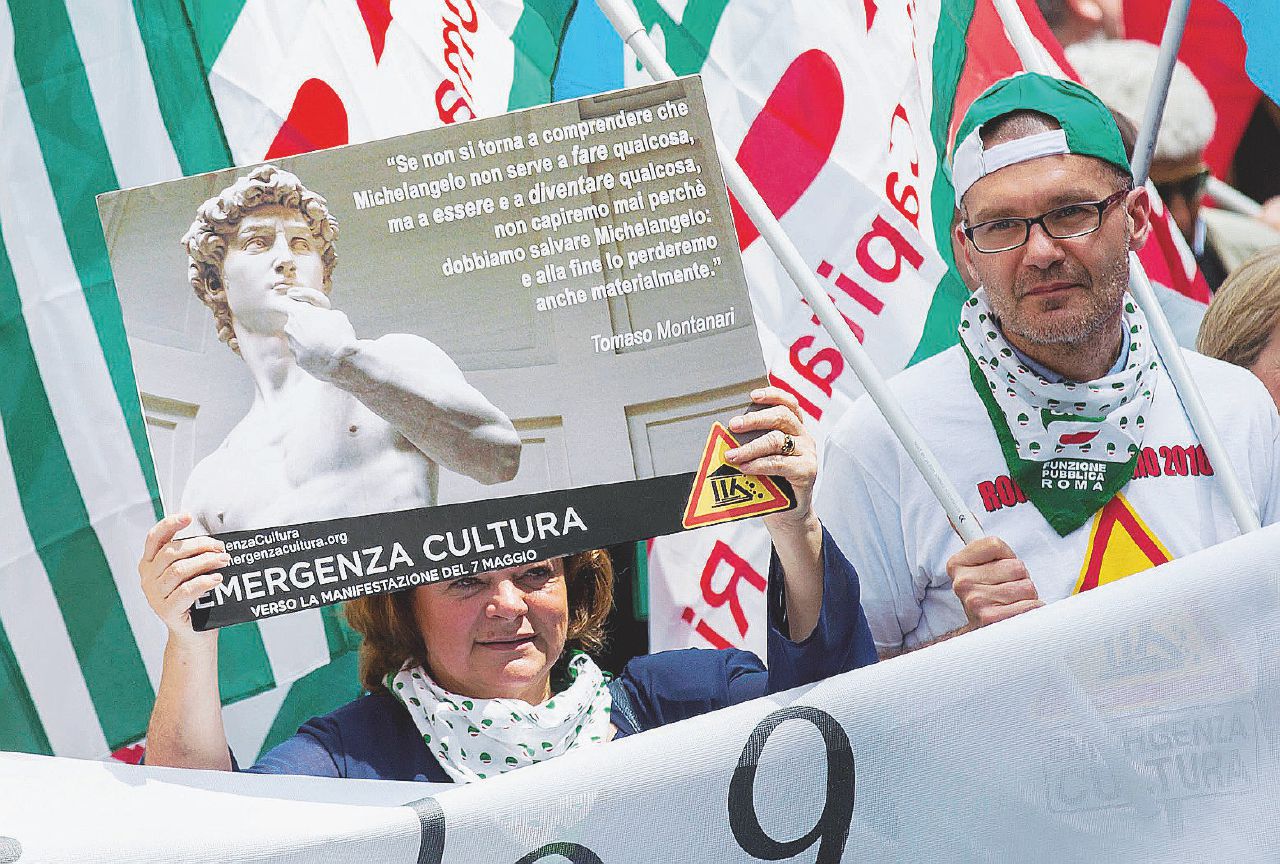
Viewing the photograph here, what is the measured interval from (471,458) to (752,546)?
1.16 meters

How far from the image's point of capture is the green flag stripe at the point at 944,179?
2846 millimetres

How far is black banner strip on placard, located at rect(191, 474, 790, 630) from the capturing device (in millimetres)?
1663

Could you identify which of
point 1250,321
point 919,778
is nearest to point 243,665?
point 919,778

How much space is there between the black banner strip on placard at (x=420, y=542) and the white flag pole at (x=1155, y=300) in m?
0.94

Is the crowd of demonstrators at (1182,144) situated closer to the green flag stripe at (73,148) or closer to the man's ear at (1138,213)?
the man's ear at (1138,213)

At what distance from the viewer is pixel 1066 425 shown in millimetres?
2178

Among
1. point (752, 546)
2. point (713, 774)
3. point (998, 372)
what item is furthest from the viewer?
point (752, 546)

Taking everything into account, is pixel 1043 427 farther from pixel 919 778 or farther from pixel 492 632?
pixel 492 632

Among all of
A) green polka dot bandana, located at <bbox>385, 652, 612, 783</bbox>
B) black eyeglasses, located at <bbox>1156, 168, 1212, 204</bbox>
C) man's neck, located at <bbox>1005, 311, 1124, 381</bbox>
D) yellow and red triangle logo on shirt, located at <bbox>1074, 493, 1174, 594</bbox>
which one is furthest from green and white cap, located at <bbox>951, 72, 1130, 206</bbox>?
black eyeglasses, located at <bbox>1156, 168, 1212, 204</bbox>

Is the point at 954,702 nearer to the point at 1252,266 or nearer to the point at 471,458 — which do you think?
the point at 471,458

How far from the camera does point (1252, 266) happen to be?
9.71 feet

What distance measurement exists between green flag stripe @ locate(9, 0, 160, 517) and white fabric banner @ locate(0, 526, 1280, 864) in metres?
0.93

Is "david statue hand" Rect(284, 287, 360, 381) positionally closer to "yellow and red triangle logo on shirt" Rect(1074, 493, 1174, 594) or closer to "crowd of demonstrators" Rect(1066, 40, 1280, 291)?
"yellow and red triangle logo on shirt" Rect(1074, 493, 1174, 594)

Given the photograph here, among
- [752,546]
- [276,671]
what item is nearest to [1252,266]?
[752,546]
